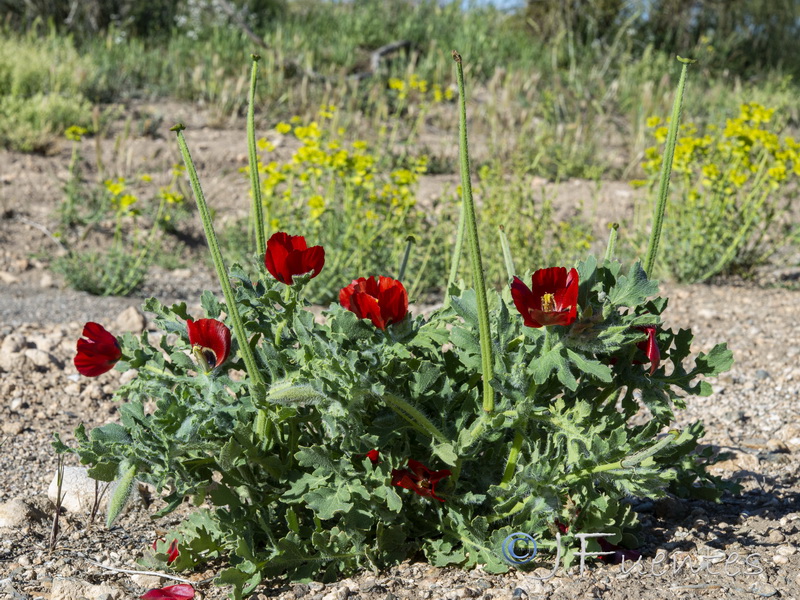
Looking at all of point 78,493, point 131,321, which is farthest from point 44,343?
point 78,493

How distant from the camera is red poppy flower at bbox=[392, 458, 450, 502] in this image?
5.31 ft

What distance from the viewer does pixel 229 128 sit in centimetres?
793

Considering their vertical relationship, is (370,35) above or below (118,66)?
above

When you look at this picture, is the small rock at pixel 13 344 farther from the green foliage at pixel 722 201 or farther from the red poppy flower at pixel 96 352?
the green foliage at pixel 722 201

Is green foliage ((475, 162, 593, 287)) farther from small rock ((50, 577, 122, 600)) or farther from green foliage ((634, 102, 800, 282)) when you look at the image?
small rock ((50, 577, 122, 600))

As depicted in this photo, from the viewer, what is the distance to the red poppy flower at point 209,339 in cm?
157

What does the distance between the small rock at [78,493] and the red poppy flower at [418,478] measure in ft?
2.68

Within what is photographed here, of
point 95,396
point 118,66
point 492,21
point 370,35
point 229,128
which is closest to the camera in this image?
point 95,396

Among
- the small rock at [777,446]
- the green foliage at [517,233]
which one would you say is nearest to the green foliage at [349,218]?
the green foliage at [517,233]

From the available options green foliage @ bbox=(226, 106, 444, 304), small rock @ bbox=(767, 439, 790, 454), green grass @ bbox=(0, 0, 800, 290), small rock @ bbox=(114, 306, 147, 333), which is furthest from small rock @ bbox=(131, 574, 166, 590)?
green grass @ bbox=(0, 0, 800, 290)

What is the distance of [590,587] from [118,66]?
8343 mm

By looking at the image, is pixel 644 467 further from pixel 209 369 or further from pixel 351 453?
pixel 209 369

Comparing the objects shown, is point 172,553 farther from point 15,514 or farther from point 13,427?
point 13,427

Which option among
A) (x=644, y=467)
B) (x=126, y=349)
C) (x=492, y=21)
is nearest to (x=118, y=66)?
(x=492, y=21)
